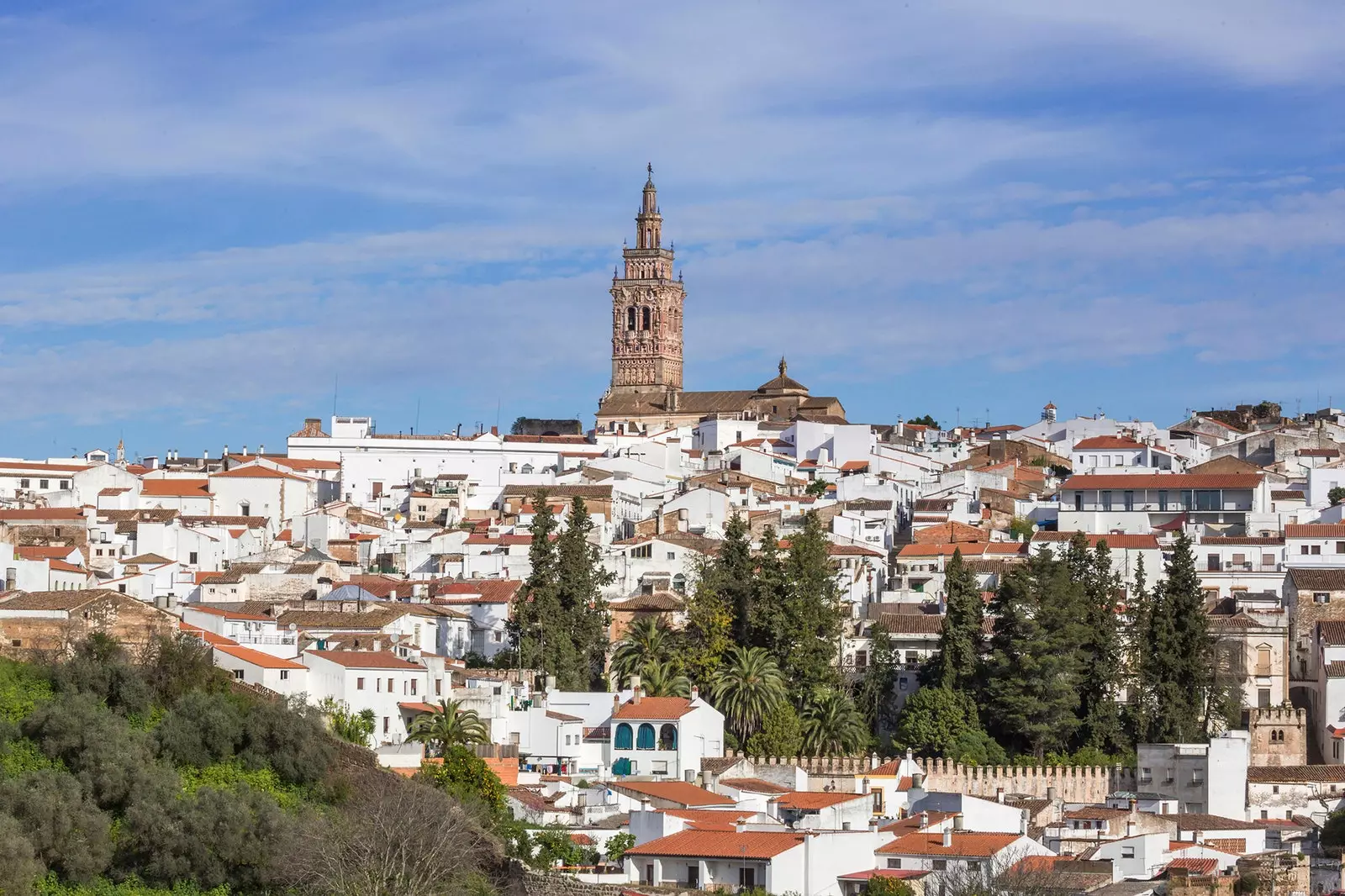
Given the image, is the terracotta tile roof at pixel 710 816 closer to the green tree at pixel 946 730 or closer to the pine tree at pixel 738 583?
the green tree at pixel 946 730

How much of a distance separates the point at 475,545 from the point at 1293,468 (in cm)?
2982

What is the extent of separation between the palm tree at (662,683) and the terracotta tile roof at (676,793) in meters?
5.58

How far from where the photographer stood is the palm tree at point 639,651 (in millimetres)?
54250

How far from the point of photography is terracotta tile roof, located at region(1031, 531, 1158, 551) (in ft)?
211

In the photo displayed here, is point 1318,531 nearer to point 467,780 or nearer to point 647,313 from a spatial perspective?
point 467,780

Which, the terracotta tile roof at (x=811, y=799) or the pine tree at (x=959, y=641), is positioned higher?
the pine tree at (x=959, y=641)

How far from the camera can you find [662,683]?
52938 millimetres

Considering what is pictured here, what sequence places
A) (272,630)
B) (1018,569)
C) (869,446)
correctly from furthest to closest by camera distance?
(869,446)
(1018,569)
(272,630)

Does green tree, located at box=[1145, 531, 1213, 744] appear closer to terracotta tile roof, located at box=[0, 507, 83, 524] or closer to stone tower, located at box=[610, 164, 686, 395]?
terracotta tile roof, located at box=[0, 507, 83, 524]

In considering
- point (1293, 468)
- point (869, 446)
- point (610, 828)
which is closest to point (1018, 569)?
point (610, 828)

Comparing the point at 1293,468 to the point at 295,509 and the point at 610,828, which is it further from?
the point at 610,828

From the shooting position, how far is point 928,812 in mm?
45188

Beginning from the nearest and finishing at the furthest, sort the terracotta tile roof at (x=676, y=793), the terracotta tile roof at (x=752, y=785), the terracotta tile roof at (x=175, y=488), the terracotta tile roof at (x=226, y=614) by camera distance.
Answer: the terracotta tile roof at (x=676, y=793) < the terracotta tile roof at (x=752, y=785) < the terracotta tile roof at (x=226, y=614) < the terracotta tile roof at (x=175, y=488)

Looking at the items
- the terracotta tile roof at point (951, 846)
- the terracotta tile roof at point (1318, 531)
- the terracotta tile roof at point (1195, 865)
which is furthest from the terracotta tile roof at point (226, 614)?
the terracotta tile roof at point (1318, 531)
